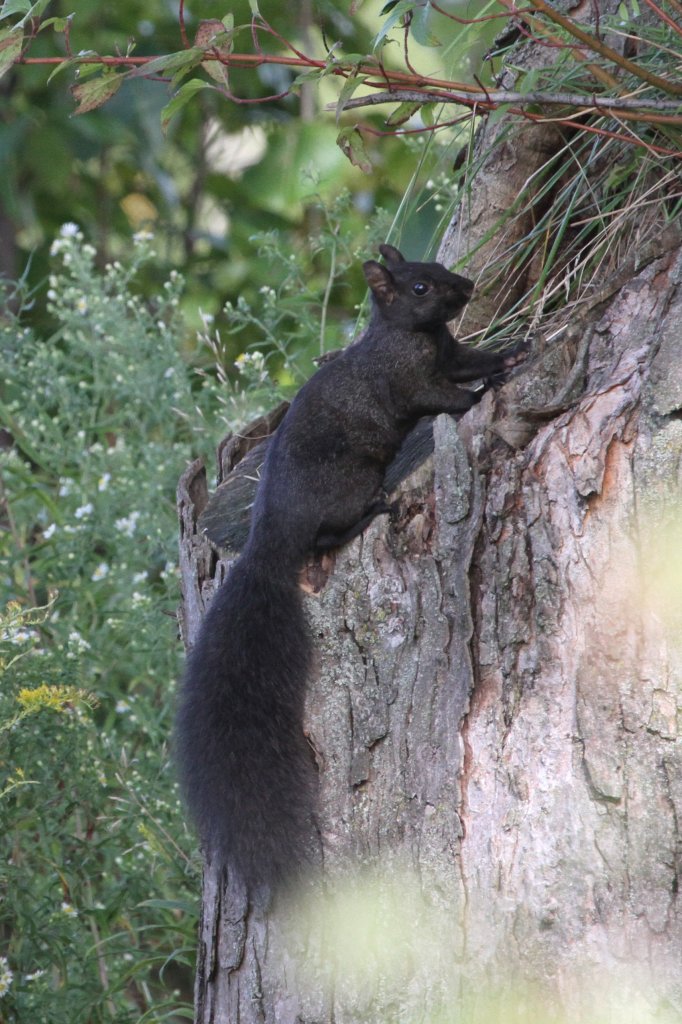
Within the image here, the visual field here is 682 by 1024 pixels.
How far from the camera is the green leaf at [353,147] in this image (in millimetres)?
2016

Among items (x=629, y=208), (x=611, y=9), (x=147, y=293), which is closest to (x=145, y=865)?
(x=629, y=208)

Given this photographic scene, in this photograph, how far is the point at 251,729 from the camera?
1874mm

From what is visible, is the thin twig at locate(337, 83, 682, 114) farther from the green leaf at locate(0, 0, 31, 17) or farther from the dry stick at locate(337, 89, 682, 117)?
the green leaf at locate(0, 0, 31, 17)

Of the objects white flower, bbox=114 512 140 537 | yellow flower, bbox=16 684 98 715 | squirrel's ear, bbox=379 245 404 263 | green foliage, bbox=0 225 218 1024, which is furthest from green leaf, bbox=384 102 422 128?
white flower, bbox=114 512 140 537

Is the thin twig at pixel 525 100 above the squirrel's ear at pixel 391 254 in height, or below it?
below

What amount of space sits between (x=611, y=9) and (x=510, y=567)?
4.61 ft

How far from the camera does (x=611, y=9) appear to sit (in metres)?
2.47

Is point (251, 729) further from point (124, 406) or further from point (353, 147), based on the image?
point (124, 406)

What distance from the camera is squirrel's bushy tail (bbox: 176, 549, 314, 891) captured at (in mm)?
1776

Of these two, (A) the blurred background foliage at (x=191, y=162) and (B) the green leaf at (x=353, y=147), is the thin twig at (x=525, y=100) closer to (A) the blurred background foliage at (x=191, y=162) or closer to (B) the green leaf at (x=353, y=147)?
(B) the green leaf at (x=353, y=147)

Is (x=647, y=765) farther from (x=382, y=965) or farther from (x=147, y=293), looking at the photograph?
(x=147, y=293)

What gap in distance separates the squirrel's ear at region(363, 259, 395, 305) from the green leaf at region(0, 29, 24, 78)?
909 millimetres

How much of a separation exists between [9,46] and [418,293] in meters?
0.98

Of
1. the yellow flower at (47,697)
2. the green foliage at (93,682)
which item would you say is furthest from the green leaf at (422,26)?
the yellow flower at (47,697)
